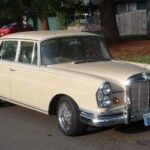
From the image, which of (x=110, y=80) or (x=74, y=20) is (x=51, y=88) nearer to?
(x=110, y=80)

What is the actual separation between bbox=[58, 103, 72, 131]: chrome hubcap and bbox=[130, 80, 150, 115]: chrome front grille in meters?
0.97

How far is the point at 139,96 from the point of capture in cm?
744

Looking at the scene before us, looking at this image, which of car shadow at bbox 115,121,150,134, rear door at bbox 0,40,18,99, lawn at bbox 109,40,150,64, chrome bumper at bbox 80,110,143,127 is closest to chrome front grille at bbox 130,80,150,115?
chrome bumper at bbox 80,110,143,127

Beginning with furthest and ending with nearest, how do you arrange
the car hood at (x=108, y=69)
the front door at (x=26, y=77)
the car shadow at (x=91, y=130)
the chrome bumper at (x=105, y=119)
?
the front door at (x=26, y=77) → the car shadow at (x=91, y=130) → the car hood at (x=108, y=69) → the chrome bumper at (x=105, y=119)

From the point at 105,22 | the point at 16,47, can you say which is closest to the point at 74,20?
the point at 105,22

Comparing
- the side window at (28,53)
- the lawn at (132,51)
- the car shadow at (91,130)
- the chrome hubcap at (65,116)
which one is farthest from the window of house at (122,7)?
the chrome hubcap at (65,116)

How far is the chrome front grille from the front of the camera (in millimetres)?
7387

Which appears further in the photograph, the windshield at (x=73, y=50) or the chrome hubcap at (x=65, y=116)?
the windshield at (x=73, y=50)

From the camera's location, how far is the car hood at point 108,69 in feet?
24.6

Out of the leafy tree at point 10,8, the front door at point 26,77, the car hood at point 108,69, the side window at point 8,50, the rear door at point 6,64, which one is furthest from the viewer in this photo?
the leafy tree at point 10,8

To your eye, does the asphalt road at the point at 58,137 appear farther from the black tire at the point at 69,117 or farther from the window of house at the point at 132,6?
the window of house at the point at 132,6

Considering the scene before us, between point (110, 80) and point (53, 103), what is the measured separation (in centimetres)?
116

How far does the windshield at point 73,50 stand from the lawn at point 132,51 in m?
5.98

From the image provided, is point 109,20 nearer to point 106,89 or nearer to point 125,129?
point 125,129
